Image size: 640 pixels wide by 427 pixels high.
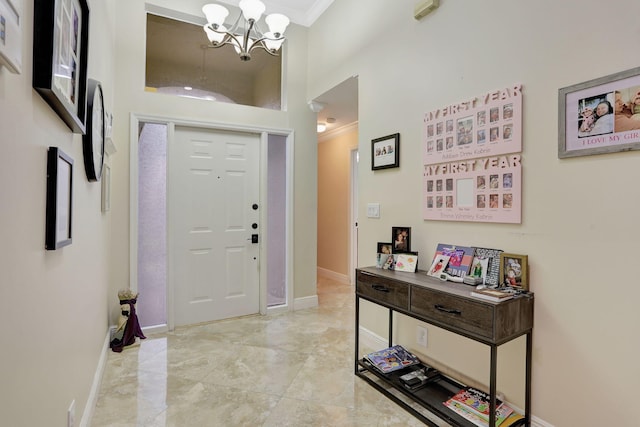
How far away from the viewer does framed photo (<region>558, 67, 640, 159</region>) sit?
137 cm

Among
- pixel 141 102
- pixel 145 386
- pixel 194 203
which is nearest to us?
pixel 145 386

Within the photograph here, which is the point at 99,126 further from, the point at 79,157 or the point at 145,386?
the point at 145,386

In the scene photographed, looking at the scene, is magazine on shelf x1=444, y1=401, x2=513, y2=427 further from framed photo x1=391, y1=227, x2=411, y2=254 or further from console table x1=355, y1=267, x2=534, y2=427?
framed photo x1=391, y1=227, x2=411, y2=254

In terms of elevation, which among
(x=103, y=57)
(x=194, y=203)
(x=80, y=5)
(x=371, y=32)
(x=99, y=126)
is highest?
(x=371, y=32)

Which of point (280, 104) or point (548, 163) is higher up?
point (280, 104)

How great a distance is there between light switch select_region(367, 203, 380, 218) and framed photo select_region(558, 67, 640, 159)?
134cm

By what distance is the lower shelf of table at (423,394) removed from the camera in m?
1.77

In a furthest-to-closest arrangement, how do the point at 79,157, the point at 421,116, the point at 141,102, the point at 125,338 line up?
the point at 141,102, the point at 125,338, the point at 421,116, the point at 79,157

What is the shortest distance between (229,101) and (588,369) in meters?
3.44

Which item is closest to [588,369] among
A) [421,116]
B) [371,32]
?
[421,116]

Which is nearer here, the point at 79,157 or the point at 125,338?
the point at 79,157

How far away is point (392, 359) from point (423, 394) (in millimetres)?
375

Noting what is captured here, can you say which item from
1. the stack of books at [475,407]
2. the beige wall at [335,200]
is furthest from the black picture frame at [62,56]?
the beige wall at [335,200]

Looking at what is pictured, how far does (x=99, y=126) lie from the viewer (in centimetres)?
199
